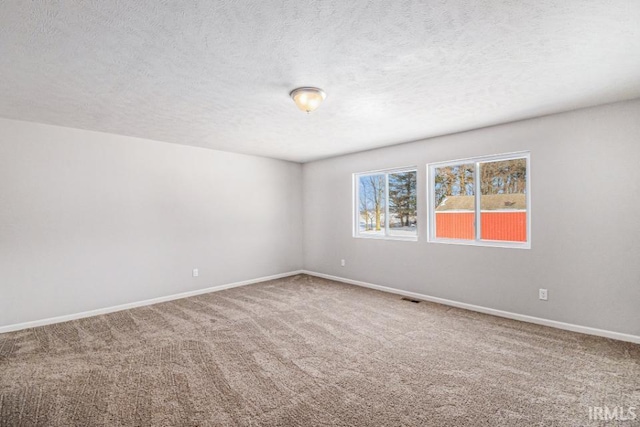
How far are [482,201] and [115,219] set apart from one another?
5.09 meters

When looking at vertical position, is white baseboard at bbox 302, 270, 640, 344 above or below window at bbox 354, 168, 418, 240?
below

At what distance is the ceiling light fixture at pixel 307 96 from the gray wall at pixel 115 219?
289 centimetres

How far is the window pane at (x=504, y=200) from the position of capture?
3.79 m

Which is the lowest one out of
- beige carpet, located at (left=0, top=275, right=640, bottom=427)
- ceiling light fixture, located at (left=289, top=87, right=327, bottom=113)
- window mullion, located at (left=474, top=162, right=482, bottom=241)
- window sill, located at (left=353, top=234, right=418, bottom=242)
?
beige carpet, located at (left=0, top=275, right=640, bottom=427)

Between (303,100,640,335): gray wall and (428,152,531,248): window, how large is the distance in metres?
0.13

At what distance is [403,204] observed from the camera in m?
5.02

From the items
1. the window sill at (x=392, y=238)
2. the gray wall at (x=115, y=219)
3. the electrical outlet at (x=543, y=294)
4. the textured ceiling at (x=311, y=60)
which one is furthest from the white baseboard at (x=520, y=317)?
the gray wall at (x=115, y=219)

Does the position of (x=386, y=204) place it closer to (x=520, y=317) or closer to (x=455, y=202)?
(x=455, y=202)

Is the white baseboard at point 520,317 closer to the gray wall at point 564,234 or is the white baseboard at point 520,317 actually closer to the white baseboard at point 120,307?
the gray wall at point 564,234

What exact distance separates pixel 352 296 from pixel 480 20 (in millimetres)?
3859

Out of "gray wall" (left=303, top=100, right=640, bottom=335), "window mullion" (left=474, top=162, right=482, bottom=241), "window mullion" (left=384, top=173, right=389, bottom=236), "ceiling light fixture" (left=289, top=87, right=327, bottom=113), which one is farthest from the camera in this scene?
"window mullion" (left=384, top=173, right=389, bottom=236)

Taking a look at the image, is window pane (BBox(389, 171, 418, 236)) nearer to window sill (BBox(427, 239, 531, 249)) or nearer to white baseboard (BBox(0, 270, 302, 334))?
window sill (BBox(427, 239, 531, 249))

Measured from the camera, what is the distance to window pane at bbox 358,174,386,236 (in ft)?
17.6

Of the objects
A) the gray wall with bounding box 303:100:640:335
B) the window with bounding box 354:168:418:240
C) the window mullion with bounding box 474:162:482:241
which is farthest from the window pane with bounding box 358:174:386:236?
the window mullion with bounding box 474:162:482:241
